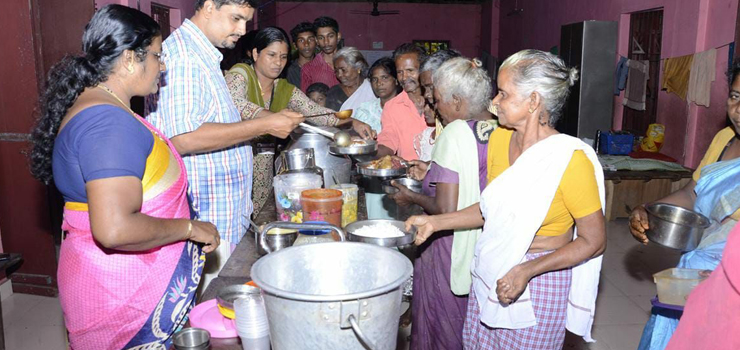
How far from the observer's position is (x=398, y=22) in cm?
1616

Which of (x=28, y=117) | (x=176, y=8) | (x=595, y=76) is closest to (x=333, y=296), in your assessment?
(x=28, y=117)

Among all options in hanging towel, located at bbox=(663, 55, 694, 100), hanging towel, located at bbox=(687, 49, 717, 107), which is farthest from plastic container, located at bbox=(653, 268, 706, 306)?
hanging towel, located at bbox=(663, 55, 694, 100)

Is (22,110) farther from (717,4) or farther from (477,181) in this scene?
(717,4)

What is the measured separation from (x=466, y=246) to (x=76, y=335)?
153 centimetres

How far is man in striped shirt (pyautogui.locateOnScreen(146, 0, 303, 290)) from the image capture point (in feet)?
7.52

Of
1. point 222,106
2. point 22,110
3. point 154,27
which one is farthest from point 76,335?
point 22,110

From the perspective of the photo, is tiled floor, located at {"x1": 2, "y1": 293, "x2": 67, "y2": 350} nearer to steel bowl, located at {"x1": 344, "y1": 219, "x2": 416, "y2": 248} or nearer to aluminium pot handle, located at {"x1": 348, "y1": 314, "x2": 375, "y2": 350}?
steel bowl, located at {"x1": 344, "y1": 219, "x2": 416, "y2": 248}

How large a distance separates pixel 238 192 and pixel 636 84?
6886mm

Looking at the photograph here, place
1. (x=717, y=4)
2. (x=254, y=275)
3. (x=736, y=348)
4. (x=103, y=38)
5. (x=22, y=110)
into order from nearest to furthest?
(x=736, y=348) → (x=254, y=275) → (x=103, y=38) → (x=22, y=110) → (x=717, y=4)

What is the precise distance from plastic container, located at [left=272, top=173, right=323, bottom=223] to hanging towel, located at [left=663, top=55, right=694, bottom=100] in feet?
18.3

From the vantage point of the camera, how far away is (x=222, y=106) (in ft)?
8.07

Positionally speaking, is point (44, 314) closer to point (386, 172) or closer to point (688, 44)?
point (386, 172)

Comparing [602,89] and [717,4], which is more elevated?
[717,4]

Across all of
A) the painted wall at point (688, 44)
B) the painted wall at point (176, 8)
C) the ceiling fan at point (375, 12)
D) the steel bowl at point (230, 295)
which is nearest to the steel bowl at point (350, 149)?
the steel bowl at point (230, 295)
